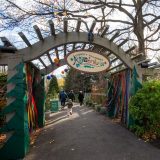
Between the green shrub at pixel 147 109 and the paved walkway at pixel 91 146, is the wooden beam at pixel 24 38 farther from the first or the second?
the green shrub at pixel 147 109

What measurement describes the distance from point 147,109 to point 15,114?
4540mm

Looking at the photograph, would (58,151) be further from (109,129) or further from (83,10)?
(83,10)

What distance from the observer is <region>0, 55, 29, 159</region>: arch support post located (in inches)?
318

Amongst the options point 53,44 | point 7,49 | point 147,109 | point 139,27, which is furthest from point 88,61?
point 139,27

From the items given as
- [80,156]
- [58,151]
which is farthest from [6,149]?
[80,156]

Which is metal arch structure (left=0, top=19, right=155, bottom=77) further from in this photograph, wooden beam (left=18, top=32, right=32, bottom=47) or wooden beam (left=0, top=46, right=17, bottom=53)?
wooden beam (left=0, top=46, right=17, bottom=53)

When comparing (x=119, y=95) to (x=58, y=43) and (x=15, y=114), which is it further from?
(x=15, y=114)

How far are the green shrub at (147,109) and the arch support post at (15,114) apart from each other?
418 centimetres

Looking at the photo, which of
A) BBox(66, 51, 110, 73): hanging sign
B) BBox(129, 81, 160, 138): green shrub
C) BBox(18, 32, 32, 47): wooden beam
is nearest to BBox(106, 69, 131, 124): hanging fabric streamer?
BBox(129, 81, 160, 138): green shrub

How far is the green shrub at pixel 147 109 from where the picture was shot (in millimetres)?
10102

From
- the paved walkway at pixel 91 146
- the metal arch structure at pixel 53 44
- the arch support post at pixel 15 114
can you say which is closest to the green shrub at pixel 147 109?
the paved walkway at pixel 91 146

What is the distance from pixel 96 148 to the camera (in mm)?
8703

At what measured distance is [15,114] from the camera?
8312 millimetres

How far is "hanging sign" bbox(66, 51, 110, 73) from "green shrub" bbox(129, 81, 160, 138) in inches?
65.3
